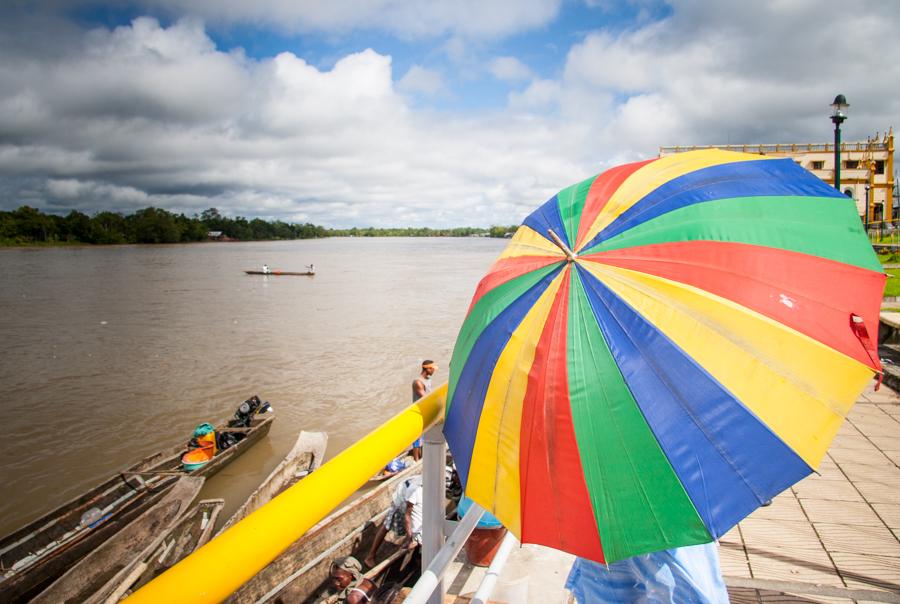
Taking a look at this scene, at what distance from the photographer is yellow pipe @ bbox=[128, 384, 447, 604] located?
912 mm

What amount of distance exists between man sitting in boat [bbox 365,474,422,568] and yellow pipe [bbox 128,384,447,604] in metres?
→ 4.22

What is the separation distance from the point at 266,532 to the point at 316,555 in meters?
5.89

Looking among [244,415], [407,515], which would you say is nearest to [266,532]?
[407,515]

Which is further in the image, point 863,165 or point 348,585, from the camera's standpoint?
point 863,165

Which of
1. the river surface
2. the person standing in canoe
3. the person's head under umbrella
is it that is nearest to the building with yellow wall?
the river surface

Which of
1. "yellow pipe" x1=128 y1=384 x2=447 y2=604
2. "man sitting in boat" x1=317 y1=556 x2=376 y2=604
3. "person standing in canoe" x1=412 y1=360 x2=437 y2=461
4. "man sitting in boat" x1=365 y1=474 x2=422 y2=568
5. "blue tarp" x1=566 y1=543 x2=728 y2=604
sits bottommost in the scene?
"man sitting in boat" x1=317 y1=556 x2=376 y2=604

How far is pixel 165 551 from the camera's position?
23.9 feet

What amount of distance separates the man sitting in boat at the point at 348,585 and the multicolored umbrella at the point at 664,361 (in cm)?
396

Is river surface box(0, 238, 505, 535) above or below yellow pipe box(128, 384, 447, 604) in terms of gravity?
below

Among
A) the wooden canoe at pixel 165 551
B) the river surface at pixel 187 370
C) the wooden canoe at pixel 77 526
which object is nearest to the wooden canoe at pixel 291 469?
the wooden canoe at pixel 165 551

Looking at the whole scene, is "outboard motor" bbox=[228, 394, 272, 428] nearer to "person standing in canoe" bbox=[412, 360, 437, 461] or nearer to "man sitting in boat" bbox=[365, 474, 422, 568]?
"person standing in canoe" bbox=[412, 360, 437, 461]

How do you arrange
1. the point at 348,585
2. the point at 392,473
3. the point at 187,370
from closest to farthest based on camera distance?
the point at 348,585
the point at 392,473
the point at 187,370

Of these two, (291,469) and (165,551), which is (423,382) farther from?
(165,551)

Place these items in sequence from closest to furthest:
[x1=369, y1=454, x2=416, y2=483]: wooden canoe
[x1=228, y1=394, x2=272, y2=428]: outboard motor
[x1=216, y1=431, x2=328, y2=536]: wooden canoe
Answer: [x1=216, y1=431, x2=328, y2=536]: wooden canoe → [x1=369, y1=454, x2=416, y2=483]: wooden canoe → [x1=228, y1=394, x2=272, y2=428]: outboard motor
